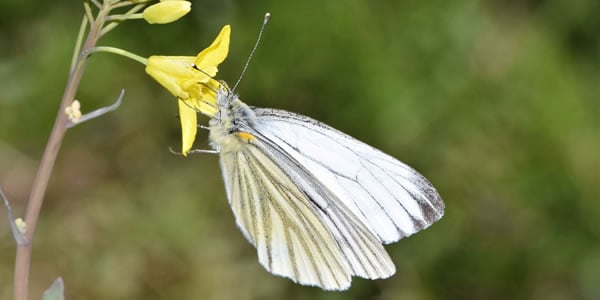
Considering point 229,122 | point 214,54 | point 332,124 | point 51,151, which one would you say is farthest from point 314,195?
point 332,124

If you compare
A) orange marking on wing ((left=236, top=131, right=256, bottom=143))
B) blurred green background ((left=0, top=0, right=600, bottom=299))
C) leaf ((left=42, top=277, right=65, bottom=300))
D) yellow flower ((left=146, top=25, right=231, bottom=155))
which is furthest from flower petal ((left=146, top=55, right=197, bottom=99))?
blurred green background ((left=0, top=0, right=600, bottom=299))

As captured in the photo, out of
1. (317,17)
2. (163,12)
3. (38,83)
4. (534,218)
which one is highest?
(163,12)

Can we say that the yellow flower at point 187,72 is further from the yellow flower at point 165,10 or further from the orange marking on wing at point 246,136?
the orange marking on wing at point 246,136

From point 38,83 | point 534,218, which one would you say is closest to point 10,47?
point 38,83

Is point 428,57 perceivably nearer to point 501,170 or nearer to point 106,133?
point 501,170

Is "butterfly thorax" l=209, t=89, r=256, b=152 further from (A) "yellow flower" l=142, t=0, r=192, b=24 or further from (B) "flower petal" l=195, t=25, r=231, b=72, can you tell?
(A) "yellow flower" l=142, t=0, r=192, b=24

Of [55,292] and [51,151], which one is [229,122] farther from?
[55,292]
